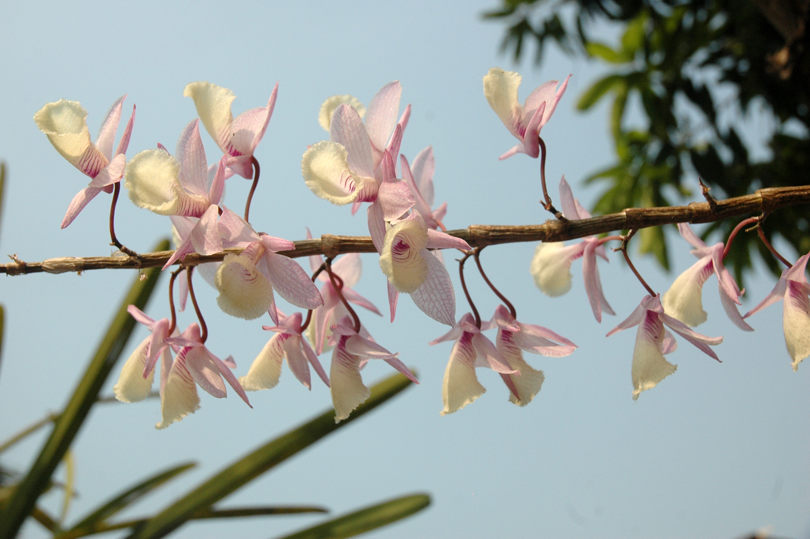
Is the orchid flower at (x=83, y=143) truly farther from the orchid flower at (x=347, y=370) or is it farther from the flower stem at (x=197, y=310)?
the orchid flower at (x=347, y=370)

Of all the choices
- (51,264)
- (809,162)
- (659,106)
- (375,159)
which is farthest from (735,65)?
(51,264)

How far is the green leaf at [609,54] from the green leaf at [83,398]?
1580mm

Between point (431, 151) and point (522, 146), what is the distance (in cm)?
12

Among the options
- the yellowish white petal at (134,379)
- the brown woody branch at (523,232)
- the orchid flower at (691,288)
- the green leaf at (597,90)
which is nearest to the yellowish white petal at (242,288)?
the brown woody branch at (523,232)

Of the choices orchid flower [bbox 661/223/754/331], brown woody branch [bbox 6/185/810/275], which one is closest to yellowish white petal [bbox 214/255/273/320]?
brown woody branch [bbox 6/185/810/275]

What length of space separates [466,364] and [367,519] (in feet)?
2.00

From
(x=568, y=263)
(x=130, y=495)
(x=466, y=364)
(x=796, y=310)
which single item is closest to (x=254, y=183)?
(x=466, y=364)

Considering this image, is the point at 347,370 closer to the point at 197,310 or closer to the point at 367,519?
the point at 197,310

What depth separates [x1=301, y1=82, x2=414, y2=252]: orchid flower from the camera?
437mm

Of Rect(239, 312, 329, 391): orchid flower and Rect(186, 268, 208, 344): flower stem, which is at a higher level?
Rect(186, 268, 208, 344): flower stem

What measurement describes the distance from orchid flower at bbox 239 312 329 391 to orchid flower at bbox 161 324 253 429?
4 cm

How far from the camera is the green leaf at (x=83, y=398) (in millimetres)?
907

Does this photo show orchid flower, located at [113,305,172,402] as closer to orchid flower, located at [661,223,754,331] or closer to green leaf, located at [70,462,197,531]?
orchid flower, located at [661,223,754,331]

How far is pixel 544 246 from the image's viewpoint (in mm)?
667
